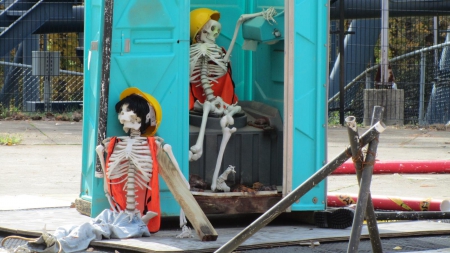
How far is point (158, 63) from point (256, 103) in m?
1.27

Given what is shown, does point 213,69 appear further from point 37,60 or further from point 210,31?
point 37,60

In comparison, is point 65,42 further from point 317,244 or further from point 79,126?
point 317,244

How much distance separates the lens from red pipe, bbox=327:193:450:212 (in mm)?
6928

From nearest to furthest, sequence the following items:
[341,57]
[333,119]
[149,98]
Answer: [149,98]
[341,57]
[333,119]

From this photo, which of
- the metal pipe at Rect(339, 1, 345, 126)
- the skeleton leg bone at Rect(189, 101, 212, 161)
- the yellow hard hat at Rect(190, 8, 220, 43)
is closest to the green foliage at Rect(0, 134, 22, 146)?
the metal pipe at Rect(339, 1, 345, 126)

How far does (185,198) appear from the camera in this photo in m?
5.79

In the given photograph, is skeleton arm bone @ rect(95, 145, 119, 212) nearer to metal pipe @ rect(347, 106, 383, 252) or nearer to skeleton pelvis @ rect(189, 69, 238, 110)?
skeleton pelvis @ rect(189, 69, 238, 110)

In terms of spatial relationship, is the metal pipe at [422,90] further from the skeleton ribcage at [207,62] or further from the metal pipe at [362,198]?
the metal pipe at [362,198]

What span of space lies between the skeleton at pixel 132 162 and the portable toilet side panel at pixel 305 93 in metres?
0.92

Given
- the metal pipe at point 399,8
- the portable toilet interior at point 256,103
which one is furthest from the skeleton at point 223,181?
the metal pipe at point 399,8

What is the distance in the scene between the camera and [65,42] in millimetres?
21469

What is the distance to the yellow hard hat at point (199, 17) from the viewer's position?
6.69 meters

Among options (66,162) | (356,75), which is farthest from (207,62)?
(356,75)

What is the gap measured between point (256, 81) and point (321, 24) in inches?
43.5
